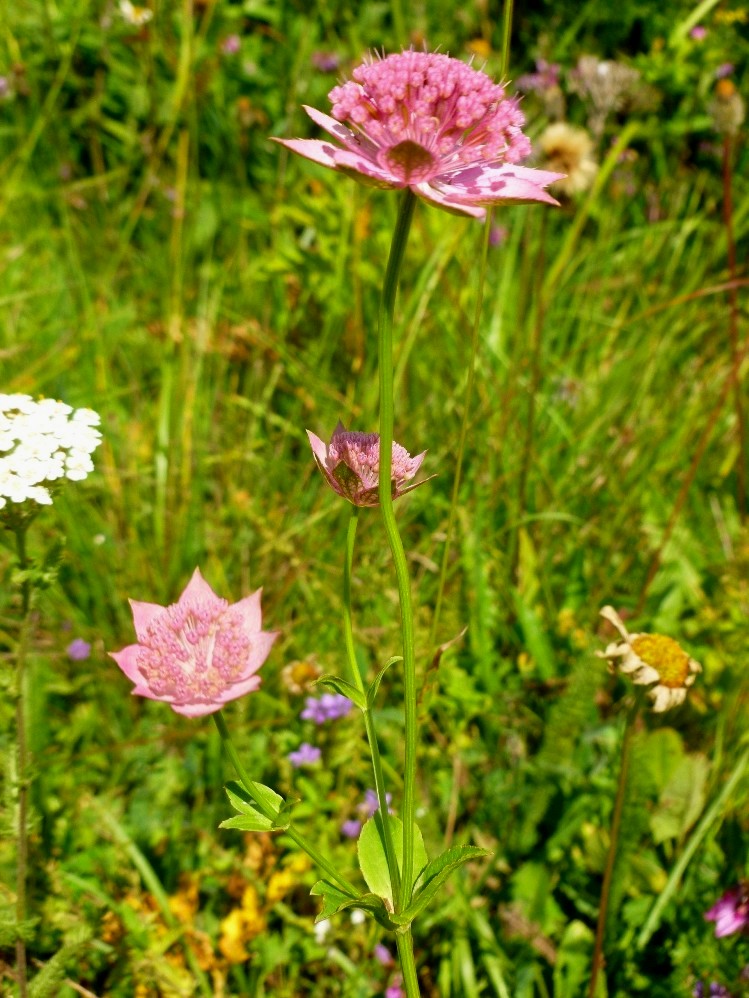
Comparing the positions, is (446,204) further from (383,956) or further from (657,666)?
(383,956)

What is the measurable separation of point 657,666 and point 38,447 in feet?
2.91

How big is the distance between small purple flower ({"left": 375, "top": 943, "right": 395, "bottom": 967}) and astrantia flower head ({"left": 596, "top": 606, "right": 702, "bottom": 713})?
2.15ft

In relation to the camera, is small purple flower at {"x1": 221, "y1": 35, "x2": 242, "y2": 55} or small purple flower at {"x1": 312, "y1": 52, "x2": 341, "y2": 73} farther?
small purple flower at {"x1": 221, "y1": 35, "x2": 242, "y2": 55}

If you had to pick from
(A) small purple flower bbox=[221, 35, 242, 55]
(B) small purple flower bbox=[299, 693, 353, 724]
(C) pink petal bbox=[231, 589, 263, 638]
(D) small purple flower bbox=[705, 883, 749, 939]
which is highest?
(A) small purple flower bbox=[221, 35, 242, 55]

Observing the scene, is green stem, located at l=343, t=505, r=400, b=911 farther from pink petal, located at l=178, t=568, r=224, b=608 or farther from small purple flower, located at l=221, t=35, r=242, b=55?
small purple flower, located at l=221, t=35, r=242, b=55

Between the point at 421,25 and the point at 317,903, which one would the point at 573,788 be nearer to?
the point at 317,903

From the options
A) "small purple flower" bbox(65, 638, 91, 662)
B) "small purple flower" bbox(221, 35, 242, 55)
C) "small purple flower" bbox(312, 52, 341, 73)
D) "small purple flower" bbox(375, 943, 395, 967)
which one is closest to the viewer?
"small purple flower" bbox(375, 943, 395, 967)

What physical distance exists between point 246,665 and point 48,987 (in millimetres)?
591

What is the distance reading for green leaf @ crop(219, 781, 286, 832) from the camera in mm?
937

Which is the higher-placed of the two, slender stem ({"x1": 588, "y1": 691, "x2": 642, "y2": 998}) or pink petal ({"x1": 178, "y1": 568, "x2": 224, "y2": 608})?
pink petal ({"x1": 178, "y1": 568, "x2": 224, "y2": 608})

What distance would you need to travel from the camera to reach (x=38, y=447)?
1.21m

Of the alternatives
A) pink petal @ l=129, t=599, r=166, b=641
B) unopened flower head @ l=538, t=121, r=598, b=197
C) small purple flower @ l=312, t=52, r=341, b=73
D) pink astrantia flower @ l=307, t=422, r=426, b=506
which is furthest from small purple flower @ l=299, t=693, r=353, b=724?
small purple flower @ l=312, t=52, r=341, b=73

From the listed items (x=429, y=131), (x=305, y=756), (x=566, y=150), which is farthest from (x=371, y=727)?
(x=566, y=150)

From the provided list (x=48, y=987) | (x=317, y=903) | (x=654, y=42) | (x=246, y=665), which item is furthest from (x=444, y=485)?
(x=654, y=42)
